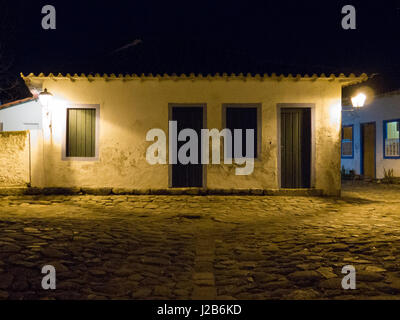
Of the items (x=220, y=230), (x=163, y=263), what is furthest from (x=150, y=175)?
(x=163, y=263)

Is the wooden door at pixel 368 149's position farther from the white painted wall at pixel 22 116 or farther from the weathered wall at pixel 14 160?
the white painted wall at pixel 22 116

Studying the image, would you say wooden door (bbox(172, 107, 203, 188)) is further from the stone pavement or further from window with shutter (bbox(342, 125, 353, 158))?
window with shutter (bbox(342, 125, 353, 158))

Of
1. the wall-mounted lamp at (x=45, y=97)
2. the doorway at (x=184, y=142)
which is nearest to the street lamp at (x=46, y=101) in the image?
the wall-mounted lamp at (x=45, y=97)

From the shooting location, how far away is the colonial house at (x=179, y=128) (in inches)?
401

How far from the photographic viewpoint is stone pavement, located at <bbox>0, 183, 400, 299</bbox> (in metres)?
3.46

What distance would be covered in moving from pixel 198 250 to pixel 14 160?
722 cm

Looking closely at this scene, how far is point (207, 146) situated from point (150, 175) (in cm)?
179

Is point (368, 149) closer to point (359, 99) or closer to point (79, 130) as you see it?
point (359, 99)

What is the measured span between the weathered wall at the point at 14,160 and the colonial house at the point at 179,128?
336mm

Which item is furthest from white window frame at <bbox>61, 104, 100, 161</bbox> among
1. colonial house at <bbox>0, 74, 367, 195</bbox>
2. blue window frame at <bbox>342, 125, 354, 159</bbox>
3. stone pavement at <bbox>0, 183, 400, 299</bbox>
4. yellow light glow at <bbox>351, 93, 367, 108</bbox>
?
blue window frame at <bbox>342, 125, 354, 159</bbox>

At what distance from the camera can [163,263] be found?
168 inches

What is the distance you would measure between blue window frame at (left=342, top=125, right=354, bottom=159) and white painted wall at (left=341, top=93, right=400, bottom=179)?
0.74 ft
